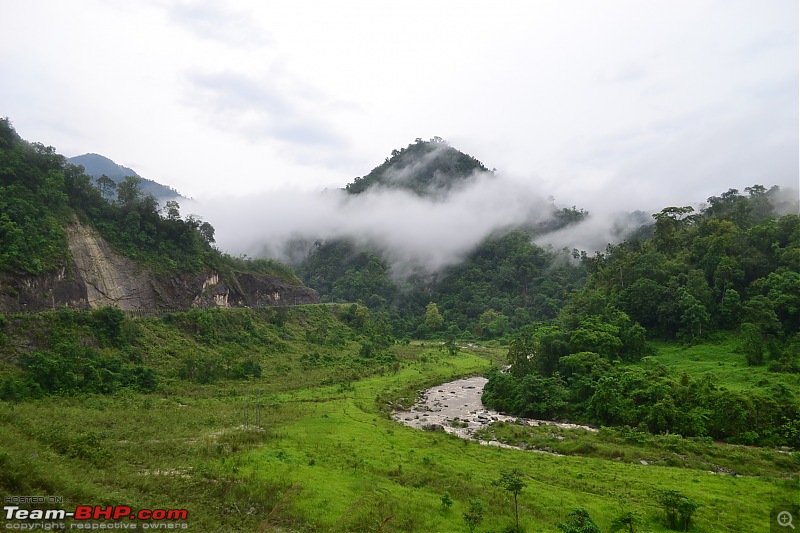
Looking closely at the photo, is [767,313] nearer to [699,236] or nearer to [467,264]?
[699,236]

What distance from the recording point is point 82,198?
54562 millimetres

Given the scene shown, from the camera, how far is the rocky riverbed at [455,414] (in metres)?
33.8

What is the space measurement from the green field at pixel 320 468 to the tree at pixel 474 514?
0.24m

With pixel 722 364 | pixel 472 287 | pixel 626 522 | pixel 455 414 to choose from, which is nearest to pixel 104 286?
pixel 455 414

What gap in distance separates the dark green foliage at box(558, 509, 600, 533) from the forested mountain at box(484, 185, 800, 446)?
17.5m

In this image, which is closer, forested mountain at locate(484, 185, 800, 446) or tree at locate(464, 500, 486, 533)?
tree at locate(464, 500, 486, 533)

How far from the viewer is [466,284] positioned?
5079 inches

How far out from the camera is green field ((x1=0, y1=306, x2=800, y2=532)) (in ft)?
52.2

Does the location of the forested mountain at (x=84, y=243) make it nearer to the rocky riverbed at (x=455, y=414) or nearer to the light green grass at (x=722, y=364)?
the rocky riverbed at (x=455, y=414)

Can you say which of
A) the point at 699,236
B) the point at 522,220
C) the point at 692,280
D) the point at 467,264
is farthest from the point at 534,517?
the point at 522,220

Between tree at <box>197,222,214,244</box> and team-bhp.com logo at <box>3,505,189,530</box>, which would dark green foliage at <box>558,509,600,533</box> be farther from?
tree at <box>197,222,214,244</box>

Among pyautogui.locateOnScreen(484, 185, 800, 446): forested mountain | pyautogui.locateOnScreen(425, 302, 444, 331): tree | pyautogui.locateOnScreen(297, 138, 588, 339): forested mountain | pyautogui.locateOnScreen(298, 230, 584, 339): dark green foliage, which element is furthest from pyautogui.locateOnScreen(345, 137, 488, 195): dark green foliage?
pyautogui.locateOnScreen(484, 185, 800, 446): forested mountain

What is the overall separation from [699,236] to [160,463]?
210 ft

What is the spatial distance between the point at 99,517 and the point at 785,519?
24.6 metres
